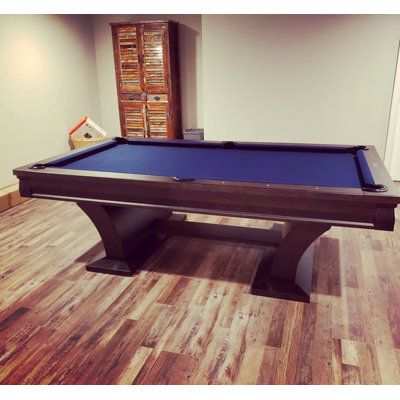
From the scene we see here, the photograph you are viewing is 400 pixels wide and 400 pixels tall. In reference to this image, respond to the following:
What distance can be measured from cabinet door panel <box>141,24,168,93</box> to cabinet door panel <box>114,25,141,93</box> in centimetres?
11

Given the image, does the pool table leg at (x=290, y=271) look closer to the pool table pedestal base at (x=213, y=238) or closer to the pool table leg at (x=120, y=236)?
the pool table pedestal base at (x=213, y=238)

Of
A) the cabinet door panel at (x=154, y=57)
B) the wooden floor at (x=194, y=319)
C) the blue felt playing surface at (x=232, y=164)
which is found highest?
the cabinet door panel at (x=154, y=57)

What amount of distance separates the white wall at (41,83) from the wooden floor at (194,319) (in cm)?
193

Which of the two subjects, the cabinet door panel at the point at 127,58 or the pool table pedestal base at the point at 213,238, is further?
the cabinet door panel at the point at 127,58

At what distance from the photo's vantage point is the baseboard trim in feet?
12.6

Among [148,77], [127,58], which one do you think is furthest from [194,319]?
[127,58]

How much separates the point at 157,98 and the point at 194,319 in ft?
13.6

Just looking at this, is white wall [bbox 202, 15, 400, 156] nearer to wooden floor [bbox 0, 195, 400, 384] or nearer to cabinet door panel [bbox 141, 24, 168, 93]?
cabinet door panel [bbox 141, 24, 168, 93]

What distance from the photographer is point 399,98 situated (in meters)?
4.30

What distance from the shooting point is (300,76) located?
14.8 ft

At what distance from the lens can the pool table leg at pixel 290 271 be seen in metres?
2.16

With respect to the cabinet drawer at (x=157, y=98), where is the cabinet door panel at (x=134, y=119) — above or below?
Result: below

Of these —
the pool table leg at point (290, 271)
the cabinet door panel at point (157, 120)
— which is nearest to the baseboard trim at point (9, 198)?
the cabinet door panel at point (157, 120)

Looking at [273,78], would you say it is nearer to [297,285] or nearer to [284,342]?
[297,285]
